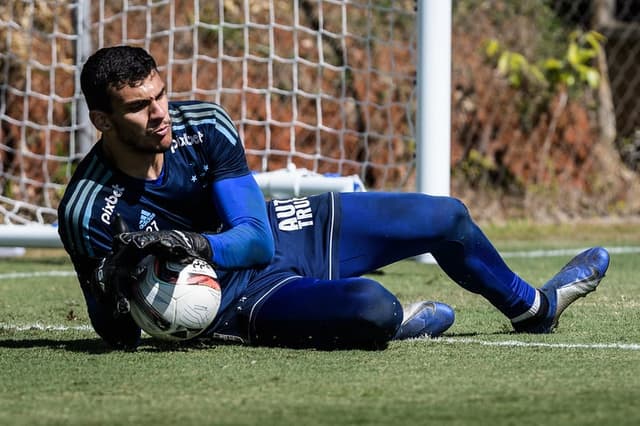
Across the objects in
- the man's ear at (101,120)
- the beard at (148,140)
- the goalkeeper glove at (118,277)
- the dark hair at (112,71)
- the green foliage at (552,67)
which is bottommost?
the green foliage at (552,67)

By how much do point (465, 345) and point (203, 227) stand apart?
968 mm

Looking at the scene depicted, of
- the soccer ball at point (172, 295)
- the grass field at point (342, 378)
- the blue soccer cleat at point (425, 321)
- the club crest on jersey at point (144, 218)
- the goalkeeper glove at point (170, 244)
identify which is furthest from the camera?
the blue soccer cleat at point (425, 321)

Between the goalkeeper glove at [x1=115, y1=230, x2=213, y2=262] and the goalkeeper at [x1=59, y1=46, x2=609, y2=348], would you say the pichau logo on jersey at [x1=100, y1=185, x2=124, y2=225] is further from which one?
the goalkeeper glove at [x1=115, y1=230, x2=213, y2=262]

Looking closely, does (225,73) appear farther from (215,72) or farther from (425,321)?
(425,321)

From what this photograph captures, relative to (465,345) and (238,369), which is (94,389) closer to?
(238,369)

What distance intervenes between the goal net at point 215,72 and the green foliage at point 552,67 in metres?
1.43

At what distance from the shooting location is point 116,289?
12.4 ft

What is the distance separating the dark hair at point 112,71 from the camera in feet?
12.9

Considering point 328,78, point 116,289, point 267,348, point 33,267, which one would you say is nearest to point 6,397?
point 116,289

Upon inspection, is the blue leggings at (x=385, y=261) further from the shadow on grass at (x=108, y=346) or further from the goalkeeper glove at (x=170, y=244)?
the goalkeeper glove at (x=170, y=244)

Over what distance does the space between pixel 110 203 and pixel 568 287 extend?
163cm

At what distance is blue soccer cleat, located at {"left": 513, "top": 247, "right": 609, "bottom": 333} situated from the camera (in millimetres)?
4340

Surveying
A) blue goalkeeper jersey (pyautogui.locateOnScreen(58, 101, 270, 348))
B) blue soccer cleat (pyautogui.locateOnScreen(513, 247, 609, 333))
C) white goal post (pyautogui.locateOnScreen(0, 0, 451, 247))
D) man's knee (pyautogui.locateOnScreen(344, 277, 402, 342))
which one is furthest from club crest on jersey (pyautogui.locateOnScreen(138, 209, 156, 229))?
white goal post (pyautogui.locateOnScreen(0, 0, 451, 247))

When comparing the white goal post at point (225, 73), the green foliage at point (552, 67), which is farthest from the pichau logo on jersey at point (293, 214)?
the green foliage at point (552, 67)
